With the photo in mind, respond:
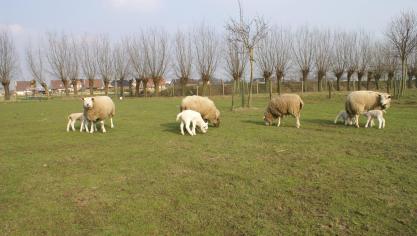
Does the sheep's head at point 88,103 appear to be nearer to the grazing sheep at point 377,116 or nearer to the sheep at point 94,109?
the sheep at point 94,109

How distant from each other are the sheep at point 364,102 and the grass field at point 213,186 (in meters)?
2.68

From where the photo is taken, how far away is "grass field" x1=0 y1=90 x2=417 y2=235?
5.25 m

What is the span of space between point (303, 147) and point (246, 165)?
2808mm

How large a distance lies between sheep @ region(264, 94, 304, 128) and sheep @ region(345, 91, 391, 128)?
7.00ft

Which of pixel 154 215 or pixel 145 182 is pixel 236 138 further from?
pixel 154 215

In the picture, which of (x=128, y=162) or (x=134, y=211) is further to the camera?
(x=128, y=162)

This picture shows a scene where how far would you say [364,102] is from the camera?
49.8 feet

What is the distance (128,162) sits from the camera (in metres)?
9.19

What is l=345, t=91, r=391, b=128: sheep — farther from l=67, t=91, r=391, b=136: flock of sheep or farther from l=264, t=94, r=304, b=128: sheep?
l=264, t=94, r=304, b=128: sheep

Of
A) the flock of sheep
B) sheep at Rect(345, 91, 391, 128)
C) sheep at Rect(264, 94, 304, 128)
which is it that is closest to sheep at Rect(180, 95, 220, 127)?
the flock of sheep

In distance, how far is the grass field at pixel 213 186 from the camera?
207 inches

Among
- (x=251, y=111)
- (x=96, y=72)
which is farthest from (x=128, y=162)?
(x=96, y=72)

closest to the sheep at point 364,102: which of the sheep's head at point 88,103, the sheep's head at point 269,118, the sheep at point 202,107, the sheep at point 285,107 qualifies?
the sheep at point 285,107

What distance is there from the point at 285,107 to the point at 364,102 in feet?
11.2
